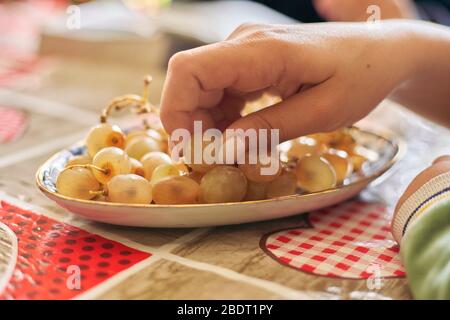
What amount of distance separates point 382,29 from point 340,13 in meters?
0.29

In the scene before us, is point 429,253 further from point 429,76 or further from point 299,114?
point 429,76

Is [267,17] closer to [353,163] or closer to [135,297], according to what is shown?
[353,163]

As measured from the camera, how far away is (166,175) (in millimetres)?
617

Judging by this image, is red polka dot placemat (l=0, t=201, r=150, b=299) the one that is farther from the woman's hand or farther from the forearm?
the forearm

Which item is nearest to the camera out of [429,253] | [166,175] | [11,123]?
[429,253]

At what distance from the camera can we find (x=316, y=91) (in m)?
0.59

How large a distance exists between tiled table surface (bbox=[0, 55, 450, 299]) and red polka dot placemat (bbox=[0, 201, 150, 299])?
0.01m

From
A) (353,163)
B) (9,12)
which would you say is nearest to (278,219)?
(353,163)

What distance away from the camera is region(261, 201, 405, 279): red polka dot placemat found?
540mm

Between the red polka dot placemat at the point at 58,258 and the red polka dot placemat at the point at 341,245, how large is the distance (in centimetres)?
14

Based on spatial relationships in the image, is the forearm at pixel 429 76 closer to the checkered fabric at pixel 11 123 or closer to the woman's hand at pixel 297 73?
the woman's hand at pixel 297 73

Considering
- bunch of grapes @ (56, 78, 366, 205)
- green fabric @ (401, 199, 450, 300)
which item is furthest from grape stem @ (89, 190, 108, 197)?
green fabric @ (401, 199, 450, 300)

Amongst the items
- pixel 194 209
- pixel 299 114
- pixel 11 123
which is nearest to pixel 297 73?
pixel 299 114

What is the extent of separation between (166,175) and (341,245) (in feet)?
0.62
